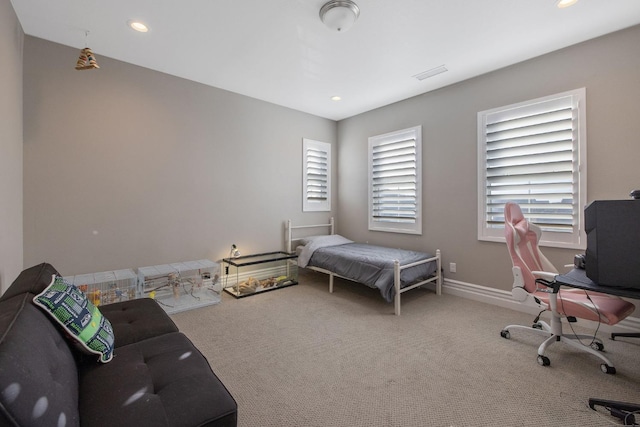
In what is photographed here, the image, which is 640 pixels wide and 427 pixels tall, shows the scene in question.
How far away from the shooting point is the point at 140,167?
3.23m

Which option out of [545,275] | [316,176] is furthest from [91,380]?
[316,176]

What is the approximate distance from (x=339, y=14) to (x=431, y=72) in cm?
155

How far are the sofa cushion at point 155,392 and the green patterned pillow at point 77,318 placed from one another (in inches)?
3.3

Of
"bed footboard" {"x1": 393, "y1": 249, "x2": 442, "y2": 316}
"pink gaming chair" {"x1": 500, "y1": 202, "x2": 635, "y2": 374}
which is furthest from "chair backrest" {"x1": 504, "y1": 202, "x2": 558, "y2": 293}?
"bed footboard" {"x1": 393, "y1": 249, "x2": 442, "y2": 316}

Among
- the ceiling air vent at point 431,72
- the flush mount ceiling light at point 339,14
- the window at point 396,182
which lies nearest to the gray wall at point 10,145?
the flush mount ceiling light at point 339,14

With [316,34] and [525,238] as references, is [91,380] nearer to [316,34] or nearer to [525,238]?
[316,34]

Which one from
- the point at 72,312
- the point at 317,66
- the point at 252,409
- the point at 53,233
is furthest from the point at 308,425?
the point at 317,66

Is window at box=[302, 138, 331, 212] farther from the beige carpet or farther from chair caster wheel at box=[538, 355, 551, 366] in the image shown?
chair caster wheel at box=[538, 355, 551, 366]

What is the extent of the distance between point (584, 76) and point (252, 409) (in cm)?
385

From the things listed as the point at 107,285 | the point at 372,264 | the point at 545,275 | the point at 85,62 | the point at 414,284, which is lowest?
the point at 414,284

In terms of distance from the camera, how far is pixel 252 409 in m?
1.64

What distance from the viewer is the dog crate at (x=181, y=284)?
3109mm

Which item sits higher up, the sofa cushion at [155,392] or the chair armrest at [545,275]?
the chair armrest at [545,275]

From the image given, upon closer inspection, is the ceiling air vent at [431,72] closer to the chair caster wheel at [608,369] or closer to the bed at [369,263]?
the bed at [369,263]
